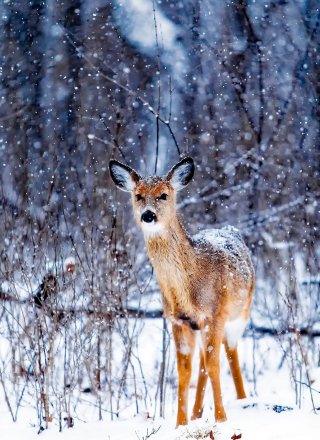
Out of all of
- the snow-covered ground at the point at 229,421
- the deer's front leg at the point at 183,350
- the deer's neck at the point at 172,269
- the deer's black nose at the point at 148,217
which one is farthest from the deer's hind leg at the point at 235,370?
the deer's black nose at the point at 148,217

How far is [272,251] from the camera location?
11297mm

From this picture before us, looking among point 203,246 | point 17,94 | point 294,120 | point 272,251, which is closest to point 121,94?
point 17,94

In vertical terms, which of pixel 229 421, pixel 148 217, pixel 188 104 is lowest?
pixel 229 421

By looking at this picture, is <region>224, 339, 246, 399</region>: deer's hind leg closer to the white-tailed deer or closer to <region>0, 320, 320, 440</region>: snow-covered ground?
<region>0, 320, 320, 440</region>: snow-covered ground

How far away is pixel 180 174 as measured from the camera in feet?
20.4

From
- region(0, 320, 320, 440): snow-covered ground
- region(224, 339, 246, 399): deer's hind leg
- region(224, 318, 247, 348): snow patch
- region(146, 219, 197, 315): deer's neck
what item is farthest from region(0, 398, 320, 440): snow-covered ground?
region(146, 219, 197, 315): deer's neck

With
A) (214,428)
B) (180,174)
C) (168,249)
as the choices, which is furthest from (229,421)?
(180,174)

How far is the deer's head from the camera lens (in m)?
5.79

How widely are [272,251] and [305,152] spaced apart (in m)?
4.25

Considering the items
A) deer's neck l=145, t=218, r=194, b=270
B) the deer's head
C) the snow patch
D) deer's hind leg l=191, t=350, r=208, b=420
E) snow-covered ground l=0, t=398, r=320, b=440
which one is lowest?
snow-covered ground l=0, t=398, r=320, b=440

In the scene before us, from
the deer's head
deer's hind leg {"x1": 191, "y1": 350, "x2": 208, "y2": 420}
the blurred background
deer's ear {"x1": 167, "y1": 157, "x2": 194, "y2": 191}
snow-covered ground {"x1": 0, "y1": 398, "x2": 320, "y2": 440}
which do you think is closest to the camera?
snow-covered ground {"x1": 0, "y1": 398, "x2": 320, "y2": 440}

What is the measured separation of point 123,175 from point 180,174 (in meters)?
0.49

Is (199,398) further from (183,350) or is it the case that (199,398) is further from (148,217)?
(148,217)

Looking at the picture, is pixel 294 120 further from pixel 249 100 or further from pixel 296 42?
pixel 296 42
